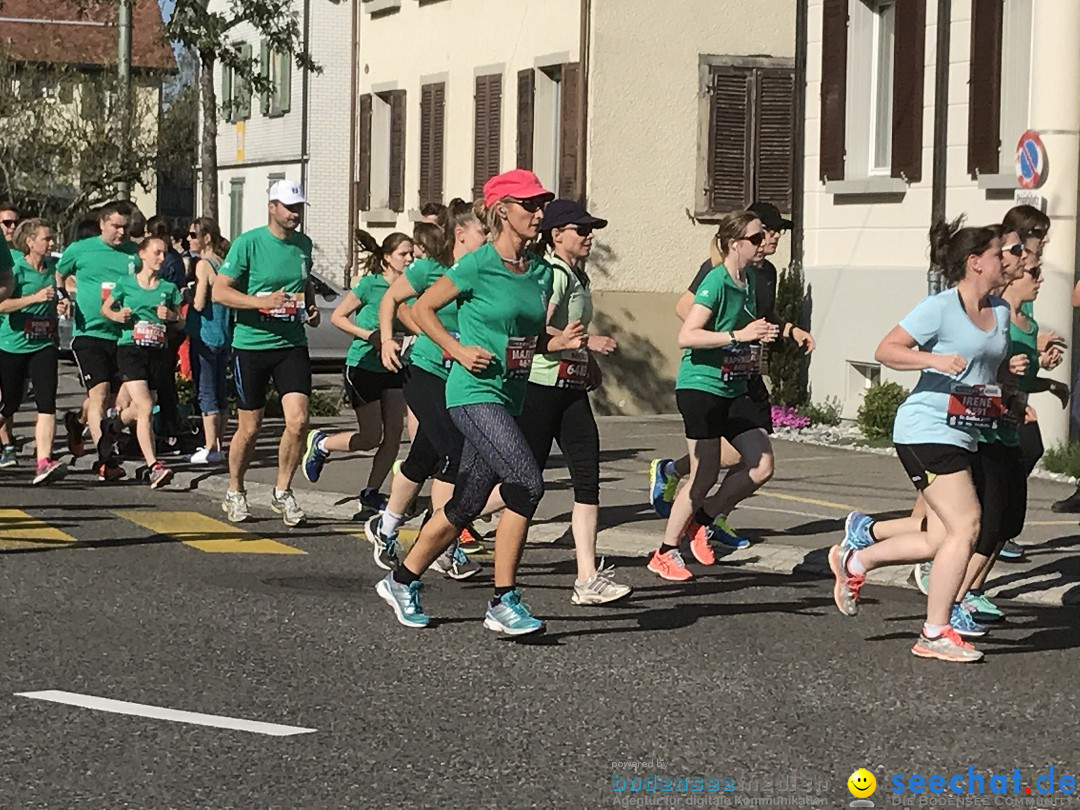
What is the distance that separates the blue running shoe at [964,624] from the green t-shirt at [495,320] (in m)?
2.10

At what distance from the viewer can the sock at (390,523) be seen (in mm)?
11805

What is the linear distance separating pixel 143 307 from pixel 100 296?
1.15 feet

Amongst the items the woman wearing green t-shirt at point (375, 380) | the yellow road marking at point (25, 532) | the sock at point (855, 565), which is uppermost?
the woman wearing green t-shirt at point (375, 380)

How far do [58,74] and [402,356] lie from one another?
38.0 meters

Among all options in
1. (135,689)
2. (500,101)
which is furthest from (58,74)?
(135,689)

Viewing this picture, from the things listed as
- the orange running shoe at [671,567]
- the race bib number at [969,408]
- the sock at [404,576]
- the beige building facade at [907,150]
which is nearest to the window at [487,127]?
the beige building facade at [907,150]

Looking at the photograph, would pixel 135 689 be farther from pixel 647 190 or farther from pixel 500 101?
pixel 500 101

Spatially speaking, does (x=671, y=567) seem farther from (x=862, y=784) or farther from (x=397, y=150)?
(x=397, y=150)

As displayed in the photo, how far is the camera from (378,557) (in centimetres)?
1166

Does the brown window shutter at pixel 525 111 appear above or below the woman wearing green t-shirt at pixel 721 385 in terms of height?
above

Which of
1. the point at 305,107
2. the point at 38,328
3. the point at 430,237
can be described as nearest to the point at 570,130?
the point at 38,328

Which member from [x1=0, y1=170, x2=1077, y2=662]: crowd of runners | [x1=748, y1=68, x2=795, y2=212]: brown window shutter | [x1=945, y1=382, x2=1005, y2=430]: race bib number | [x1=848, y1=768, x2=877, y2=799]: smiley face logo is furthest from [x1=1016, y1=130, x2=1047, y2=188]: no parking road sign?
[x1=848, y1=768, x2=877, y2=799]: smiley face logo

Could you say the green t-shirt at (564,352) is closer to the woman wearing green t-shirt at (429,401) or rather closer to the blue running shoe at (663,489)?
the woman wearing green t-shirt at (429,401)

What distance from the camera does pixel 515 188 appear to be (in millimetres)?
9594
